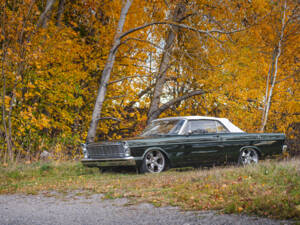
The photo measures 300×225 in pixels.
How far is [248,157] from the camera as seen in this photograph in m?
11.5

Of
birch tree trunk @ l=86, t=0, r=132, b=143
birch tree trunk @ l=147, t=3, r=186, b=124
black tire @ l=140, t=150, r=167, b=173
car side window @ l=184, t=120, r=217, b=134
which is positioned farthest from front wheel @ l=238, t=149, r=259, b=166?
birch tree trunk @ l=147, t=3, r=186, b=124

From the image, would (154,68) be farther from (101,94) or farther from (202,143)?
(202,143)

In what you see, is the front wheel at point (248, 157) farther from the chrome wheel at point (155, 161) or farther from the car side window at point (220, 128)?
the chrome wheel at point (155, 161)

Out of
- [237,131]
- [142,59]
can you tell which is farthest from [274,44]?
[237,131]

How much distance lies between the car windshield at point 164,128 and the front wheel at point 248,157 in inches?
85.7

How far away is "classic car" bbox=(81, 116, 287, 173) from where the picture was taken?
31.2 feet

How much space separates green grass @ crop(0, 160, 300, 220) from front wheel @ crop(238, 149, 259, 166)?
3.18 meters

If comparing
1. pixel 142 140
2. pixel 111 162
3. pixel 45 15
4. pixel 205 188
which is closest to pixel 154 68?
pixel 45 15

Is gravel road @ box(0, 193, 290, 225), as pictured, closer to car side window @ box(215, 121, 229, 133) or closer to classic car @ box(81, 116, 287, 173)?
classic car @ box(81, 116, 287, 173)

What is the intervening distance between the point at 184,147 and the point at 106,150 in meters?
Answer: 2.03

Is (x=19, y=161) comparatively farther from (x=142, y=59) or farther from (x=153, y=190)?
(x=142, y=59)

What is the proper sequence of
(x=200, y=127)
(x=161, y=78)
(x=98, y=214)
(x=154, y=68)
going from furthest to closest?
(x=161, y=78) → (x=154, y=68) → (x=200, y=127) → (x=98, y=214)

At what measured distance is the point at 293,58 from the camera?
20578mm

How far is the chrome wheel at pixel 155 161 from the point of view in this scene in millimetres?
9734
